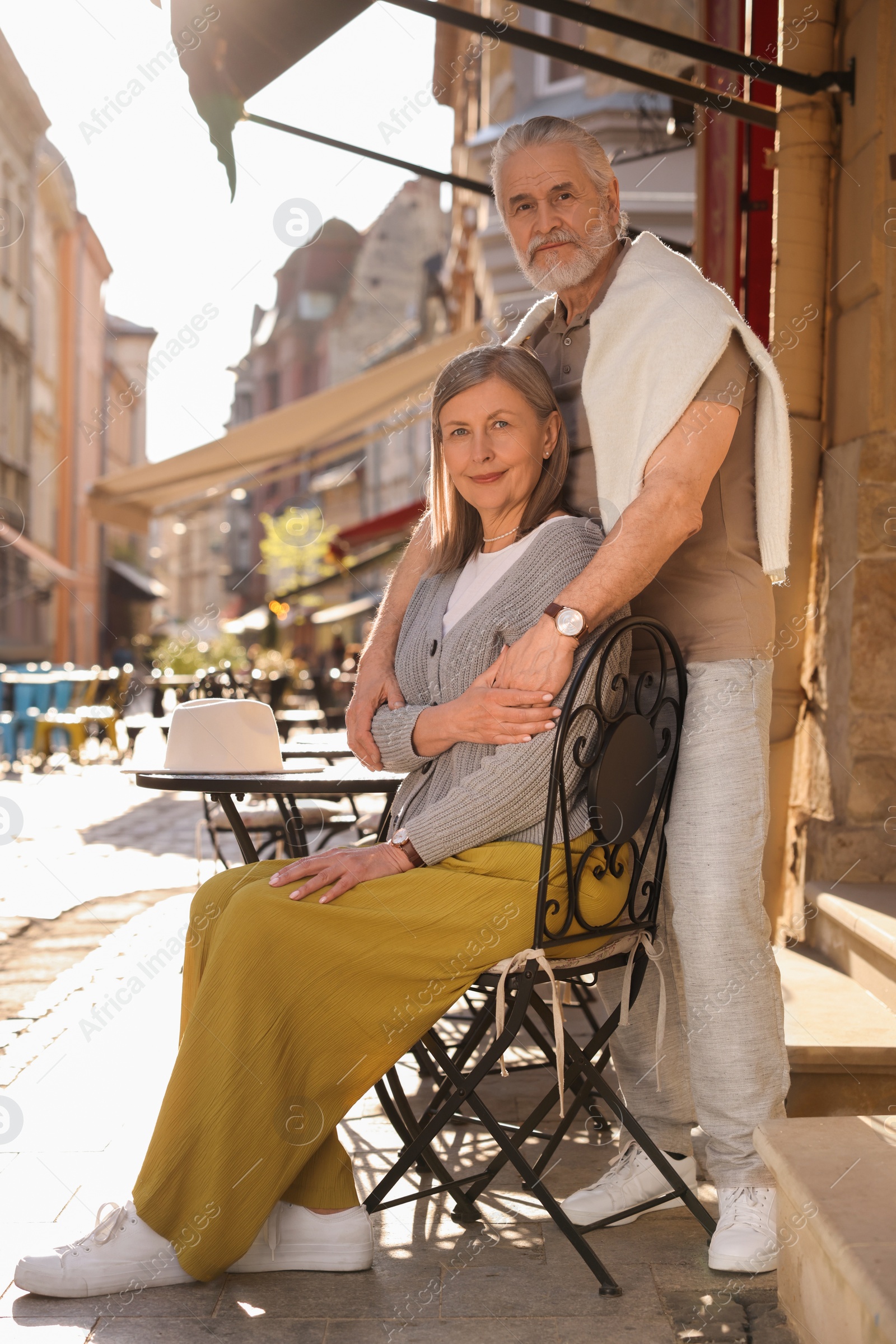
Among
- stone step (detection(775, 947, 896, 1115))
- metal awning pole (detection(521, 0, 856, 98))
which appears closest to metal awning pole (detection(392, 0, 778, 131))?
metal awning pole (detection(521, 0, 856, 98))

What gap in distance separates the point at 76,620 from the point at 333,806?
30492mm

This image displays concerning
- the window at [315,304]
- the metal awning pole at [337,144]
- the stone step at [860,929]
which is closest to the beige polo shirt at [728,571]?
the stone step at [860,929]

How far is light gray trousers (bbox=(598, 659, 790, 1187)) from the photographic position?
247 centimetres

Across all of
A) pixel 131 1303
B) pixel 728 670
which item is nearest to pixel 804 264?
pixel 728 670

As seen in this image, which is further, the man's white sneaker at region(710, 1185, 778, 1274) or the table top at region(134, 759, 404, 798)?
the table top at region(134, 759, 404, 798)

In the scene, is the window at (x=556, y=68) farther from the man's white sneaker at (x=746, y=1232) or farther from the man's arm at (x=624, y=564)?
the man's white sneaker at (x=746, y=1232)

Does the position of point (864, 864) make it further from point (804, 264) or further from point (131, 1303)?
point (131, 1303)

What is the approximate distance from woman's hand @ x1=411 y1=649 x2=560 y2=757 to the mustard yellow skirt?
232 millimetres

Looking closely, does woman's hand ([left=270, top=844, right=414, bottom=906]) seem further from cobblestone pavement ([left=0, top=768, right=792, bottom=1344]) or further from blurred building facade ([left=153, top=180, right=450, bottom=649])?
blurred building facade ([left=153, top=180, right=450, bottom=649])

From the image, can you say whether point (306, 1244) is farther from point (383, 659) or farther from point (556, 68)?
point (556, 68)

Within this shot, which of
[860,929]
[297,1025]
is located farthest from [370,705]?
[860,929]

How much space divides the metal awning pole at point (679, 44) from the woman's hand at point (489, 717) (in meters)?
2.23

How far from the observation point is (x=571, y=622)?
2.35 metres

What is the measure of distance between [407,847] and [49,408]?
104 feet
